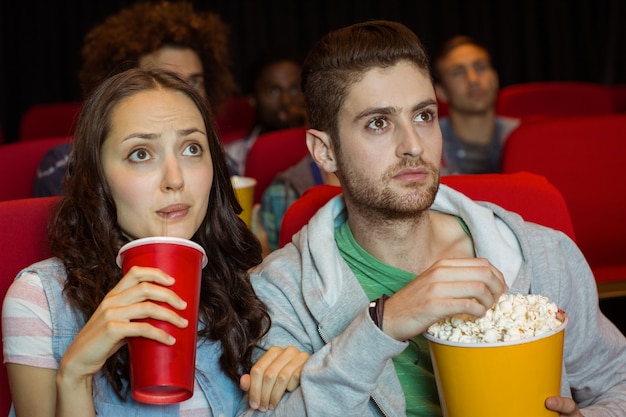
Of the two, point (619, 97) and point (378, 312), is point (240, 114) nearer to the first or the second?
point (619, 97)

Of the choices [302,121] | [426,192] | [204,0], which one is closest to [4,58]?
[204,0]

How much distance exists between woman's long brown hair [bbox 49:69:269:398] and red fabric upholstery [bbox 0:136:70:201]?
1196mm

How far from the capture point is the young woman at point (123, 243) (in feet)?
5.60

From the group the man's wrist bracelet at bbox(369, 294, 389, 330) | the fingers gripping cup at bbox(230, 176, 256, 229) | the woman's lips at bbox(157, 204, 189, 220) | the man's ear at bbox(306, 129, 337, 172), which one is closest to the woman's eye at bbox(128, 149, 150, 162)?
the woman's lips at bbox(157, 204, 189, 220)

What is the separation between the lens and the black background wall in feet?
21.0

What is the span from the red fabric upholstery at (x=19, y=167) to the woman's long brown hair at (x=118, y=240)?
47.1 inches

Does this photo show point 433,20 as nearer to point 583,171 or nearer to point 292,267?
point 583,171

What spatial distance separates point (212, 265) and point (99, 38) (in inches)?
74.2

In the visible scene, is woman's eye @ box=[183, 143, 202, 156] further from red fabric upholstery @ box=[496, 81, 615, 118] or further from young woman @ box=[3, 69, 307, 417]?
red fabric upholstery @ box=[496, 81, 615, 118]

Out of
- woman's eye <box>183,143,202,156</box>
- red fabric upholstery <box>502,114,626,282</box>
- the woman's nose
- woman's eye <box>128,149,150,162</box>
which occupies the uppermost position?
woman's eye <box>128,149,150,162</box>

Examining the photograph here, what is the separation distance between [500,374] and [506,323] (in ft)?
0.26

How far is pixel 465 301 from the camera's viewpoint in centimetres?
150

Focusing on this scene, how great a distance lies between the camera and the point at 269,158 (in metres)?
3.59

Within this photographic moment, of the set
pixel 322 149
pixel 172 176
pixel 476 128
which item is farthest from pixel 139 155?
pixel 476 128
